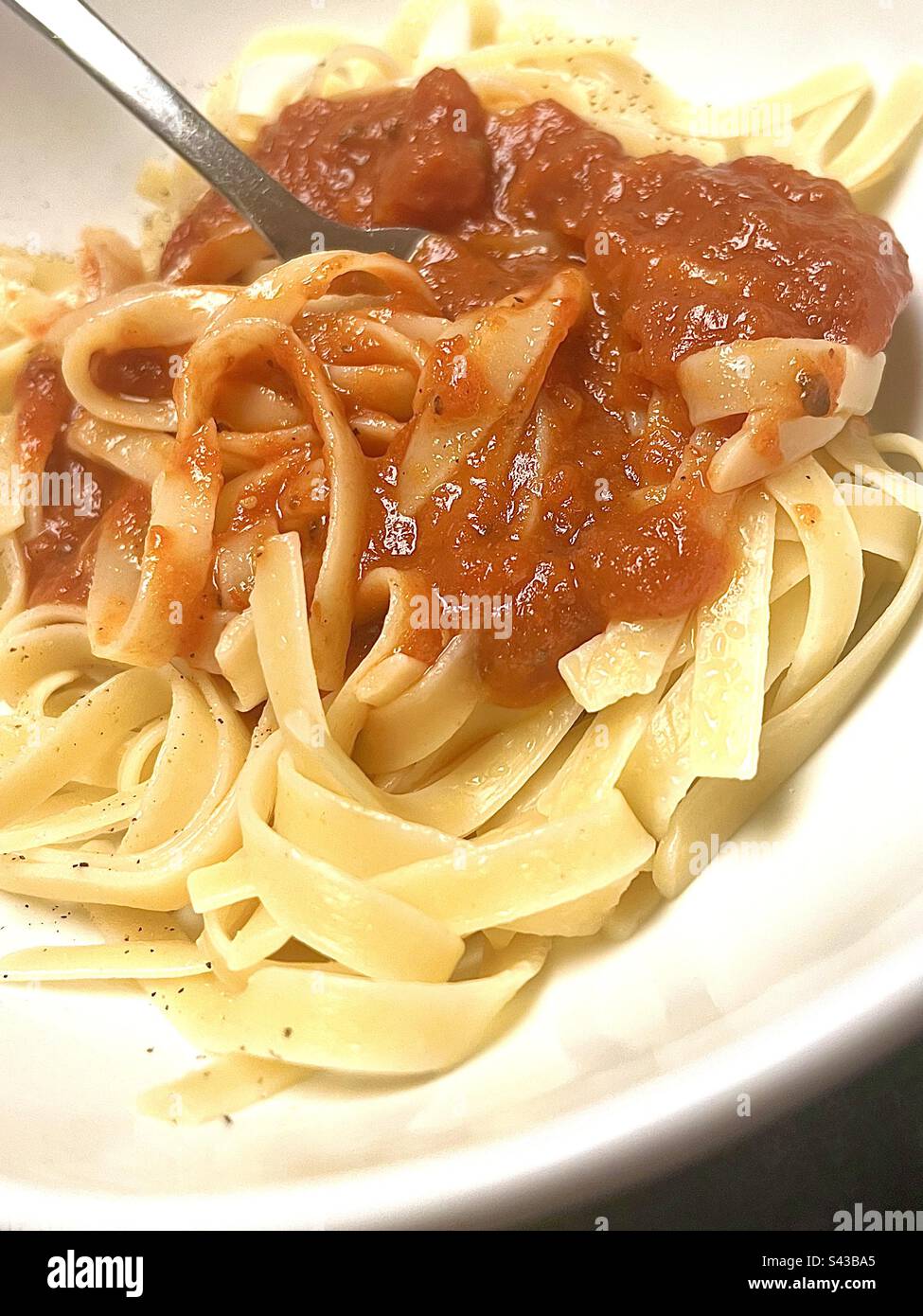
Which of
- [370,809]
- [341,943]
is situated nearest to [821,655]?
[370,809]

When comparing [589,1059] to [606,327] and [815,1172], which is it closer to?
[815,1172]

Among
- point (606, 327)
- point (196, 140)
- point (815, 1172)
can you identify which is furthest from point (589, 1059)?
point (196, 140)

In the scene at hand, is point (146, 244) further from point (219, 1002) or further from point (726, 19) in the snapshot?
point (219, 1002)

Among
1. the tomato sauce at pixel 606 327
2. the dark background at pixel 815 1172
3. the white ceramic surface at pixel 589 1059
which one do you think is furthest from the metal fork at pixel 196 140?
the dark background at pixel 815 1172

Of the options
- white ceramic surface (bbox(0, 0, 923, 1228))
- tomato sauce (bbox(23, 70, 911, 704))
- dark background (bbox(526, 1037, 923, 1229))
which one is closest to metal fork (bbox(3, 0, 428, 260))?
tomato sauce (bbox(23, 70, 911, 704))

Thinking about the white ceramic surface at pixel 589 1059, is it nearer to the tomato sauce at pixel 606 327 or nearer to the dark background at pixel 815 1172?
the dark background at pixel 815 1172
